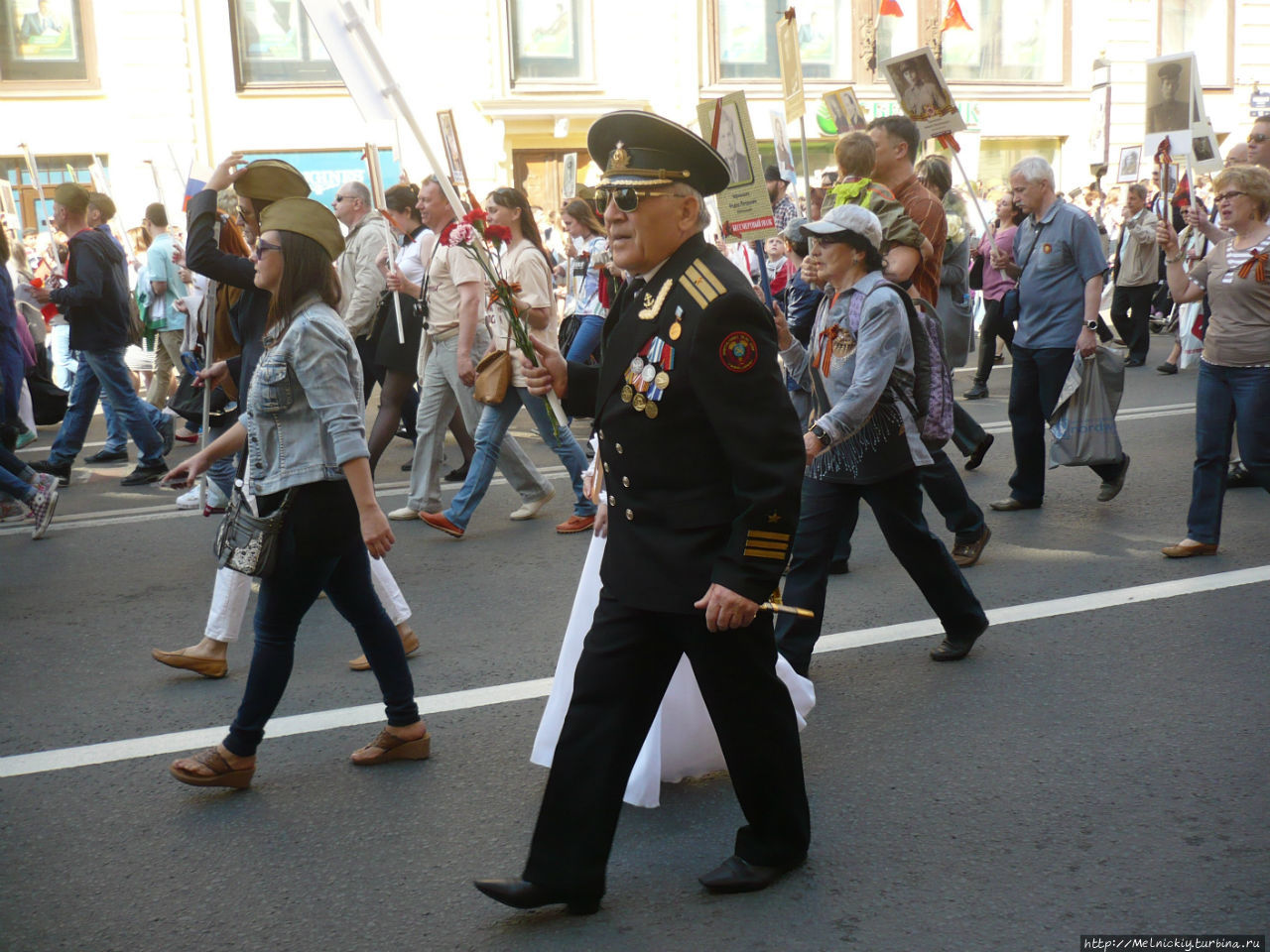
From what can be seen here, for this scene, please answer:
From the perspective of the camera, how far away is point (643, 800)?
3.71m

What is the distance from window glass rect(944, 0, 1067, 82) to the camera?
28156 mm

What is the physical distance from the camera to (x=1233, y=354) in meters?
6.04

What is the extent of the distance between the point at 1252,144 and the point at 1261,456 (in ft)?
10.6

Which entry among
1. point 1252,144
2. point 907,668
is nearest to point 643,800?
point 907,668

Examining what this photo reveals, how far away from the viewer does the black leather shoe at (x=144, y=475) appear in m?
9.30

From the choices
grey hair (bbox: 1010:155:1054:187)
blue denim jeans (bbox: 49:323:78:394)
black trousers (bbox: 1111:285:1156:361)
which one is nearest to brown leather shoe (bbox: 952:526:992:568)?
grey hair (bbox: 1010:155:1054:187)

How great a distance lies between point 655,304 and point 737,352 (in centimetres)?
23

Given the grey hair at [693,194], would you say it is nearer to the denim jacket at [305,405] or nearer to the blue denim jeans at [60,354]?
the denim jacket at [305,405]

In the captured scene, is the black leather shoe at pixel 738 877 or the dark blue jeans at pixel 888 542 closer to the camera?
the black leather shoe at pixel 738 877

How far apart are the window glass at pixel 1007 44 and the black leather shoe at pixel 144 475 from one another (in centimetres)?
2266

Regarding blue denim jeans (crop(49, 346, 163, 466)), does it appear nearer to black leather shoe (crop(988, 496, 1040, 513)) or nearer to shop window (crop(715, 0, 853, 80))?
black leather shoe (crop(988, 496, 1040, 513))

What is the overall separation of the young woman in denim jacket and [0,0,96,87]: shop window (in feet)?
70.8

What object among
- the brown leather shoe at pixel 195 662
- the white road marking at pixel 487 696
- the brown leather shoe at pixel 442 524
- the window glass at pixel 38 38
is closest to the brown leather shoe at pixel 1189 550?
the white road marking at pixel 487 696

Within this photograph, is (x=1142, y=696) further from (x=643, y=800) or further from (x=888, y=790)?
(x=643, y=800)
